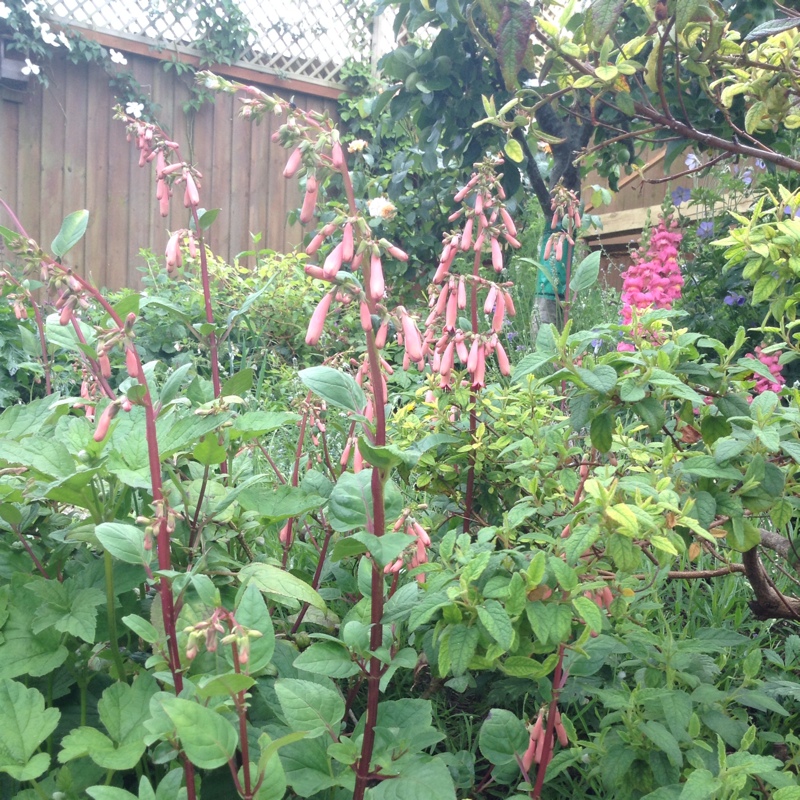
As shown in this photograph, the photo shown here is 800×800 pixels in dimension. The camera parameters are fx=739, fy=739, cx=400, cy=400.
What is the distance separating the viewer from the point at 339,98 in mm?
6363

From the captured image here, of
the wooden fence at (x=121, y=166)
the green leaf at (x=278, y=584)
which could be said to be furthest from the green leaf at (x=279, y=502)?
the wooden fence at (x=121, y=166)

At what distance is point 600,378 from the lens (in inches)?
39.2

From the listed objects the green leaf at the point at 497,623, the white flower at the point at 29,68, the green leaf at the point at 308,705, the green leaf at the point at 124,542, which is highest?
the white flower at the point at 29,68

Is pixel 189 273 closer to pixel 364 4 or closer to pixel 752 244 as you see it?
pixel 364 4

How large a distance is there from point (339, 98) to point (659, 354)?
597cm

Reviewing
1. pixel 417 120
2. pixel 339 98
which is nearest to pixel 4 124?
pixel 339 98

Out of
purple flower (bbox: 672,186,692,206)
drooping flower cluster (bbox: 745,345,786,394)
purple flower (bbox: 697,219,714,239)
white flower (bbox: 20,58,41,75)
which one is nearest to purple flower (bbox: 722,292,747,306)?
purple flower (bbox: 697,219,714,239)

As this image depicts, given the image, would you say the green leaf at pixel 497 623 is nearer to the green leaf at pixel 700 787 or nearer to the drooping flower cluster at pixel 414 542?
the drooping flower cluster at pixel 414 542

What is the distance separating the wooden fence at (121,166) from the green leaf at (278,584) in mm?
4848

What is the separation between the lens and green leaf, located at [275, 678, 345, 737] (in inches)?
33.7

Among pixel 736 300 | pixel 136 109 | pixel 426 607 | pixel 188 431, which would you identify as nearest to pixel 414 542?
pixel 426 607

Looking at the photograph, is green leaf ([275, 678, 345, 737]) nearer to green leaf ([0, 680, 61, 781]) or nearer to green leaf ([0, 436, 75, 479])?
green leaf ([0, 680, 61, 781])

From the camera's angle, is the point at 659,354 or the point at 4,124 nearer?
the point at 659,354

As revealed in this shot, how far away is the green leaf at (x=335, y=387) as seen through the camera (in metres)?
0.84
